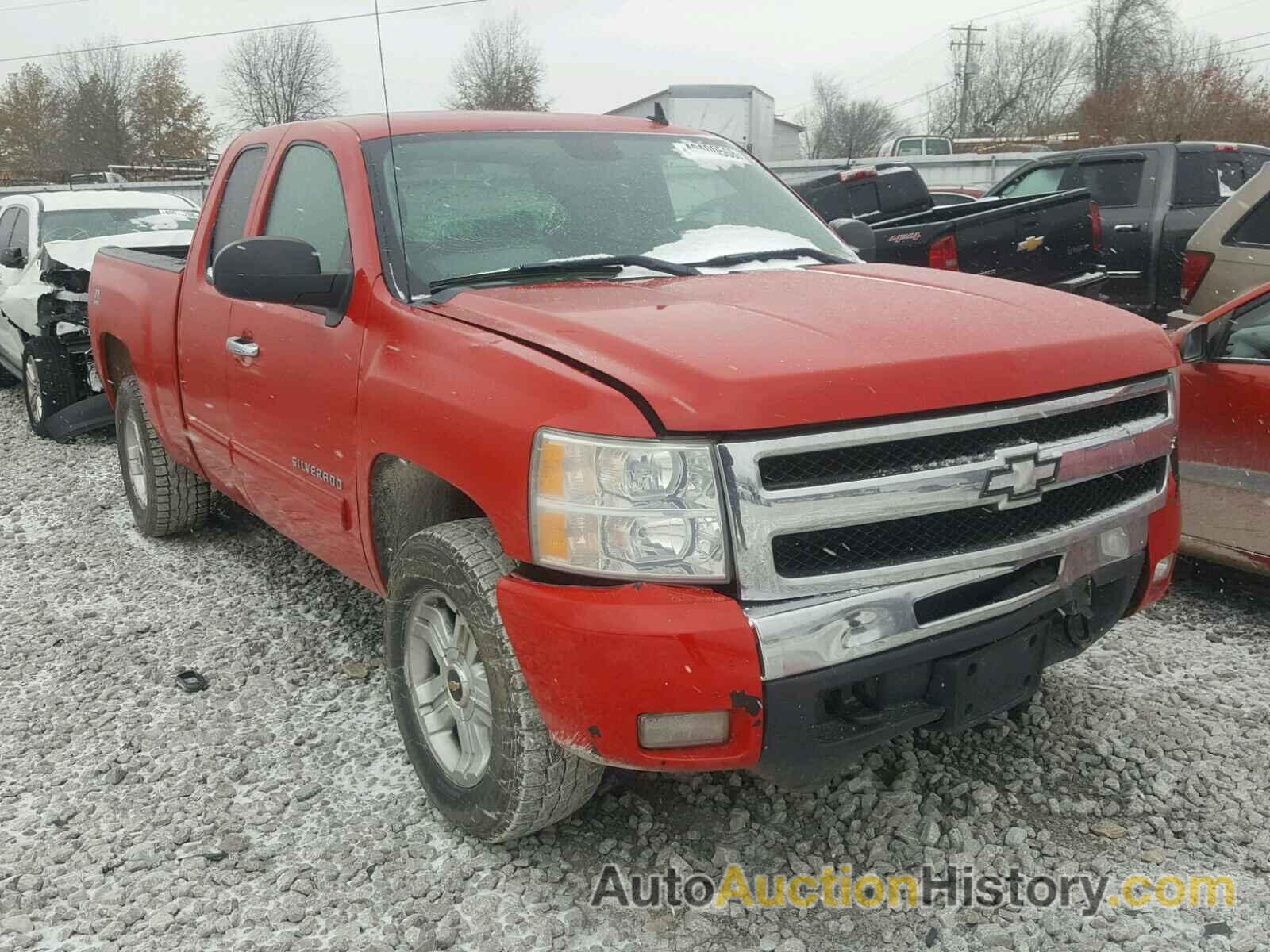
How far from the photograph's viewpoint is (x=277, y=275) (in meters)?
3.00

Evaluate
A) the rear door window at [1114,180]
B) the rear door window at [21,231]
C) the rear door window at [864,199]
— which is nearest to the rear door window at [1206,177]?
the rear door window at [1114,180]

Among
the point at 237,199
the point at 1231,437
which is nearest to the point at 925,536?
the point at 1231,437

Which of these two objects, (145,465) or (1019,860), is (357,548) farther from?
(145,465)

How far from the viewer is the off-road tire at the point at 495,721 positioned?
7.93ft

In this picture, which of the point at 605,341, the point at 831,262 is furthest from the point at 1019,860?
the point at 831,262

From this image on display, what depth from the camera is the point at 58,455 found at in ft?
24.9

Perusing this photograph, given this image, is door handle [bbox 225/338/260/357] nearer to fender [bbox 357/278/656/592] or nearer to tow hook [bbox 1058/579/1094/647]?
fender [bbox 357/278/656/592]

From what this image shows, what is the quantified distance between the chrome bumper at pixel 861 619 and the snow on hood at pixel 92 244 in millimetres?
6875

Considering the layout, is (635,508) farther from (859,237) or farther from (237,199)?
(237,199)

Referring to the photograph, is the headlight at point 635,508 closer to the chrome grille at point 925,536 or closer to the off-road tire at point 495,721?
the chrome grille at point 925,536

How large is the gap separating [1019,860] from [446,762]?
4.81 feet

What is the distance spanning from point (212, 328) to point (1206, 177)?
8.20 metres

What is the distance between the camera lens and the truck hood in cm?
214

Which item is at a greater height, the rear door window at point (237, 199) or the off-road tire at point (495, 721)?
the rear door window at point (237, 199)
